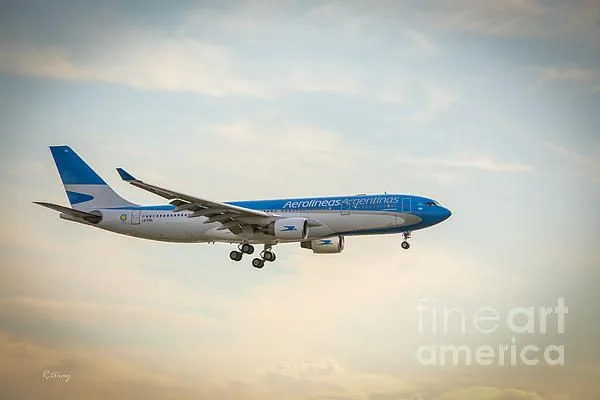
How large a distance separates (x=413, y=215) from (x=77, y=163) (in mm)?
26634

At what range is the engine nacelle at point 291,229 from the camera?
64.6 metres

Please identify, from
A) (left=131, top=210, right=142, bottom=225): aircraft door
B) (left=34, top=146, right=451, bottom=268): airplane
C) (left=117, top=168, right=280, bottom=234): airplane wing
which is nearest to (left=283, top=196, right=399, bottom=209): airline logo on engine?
(left=34, top=146, right=451, bottom=268): airplane

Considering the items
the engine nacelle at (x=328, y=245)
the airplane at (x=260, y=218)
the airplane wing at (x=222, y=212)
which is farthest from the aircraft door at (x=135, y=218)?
the engine nacelle at (x=328, y=245)

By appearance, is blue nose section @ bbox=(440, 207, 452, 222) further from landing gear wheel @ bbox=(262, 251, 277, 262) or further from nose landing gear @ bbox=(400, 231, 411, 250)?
landing gear wheel @ bbox=(262, 251, 277, 262)

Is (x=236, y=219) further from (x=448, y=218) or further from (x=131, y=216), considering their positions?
(x=448, y=218)

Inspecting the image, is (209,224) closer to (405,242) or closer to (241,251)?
(241,251)

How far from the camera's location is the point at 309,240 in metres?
68.2

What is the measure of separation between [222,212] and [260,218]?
2469 mm

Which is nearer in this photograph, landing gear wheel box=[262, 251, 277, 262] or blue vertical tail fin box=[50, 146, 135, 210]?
landing gear wheel box=[262, 251, 277, 262]

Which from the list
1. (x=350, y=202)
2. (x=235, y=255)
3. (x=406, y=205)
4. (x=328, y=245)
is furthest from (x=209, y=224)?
(x=406, y=205)

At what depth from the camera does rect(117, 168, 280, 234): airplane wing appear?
63.5m

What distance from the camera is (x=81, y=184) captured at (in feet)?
245

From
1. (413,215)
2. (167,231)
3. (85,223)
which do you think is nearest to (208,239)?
(167,231)

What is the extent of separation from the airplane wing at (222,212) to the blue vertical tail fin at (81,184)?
338 inches
